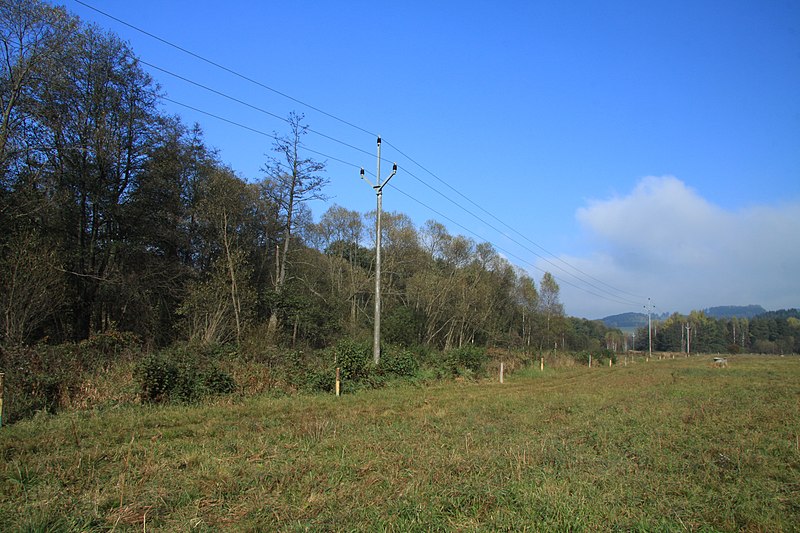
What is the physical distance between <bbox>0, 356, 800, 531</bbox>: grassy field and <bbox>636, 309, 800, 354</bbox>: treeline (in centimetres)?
12421

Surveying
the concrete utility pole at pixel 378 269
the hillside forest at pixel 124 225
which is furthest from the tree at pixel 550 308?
the concrete utility pole at pixel 378 269

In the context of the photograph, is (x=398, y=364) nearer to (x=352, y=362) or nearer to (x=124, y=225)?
(x=352, y=362)

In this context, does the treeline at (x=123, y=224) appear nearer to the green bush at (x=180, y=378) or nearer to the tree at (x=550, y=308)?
the green bush at (x=180, y=378)

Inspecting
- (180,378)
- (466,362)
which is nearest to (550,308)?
(466,362)

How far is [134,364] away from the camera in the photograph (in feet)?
43.8

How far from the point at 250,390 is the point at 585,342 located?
84711 mm

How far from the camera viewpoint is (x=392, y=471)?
21.7 feet

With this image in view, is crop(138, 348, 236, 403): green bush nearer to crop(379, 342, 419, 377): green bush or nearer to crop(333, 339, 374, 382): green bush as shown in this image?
crop(333, 339, 374, 382): green bush

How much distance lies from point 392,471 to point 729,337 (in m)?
157

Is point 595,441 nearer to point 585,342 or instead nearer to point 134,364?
point 134,364

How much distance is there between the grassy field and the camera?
5.06 meters

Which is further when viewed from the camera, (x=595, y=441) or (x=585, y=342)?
(x=585, y=342)

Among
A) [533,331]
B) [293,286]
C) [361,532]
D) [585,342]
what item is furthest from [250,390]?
[585,342]

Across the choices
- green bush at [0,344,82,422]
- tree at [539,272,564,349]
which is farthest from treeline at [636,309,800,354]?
green bush at [0,344,82,422]
